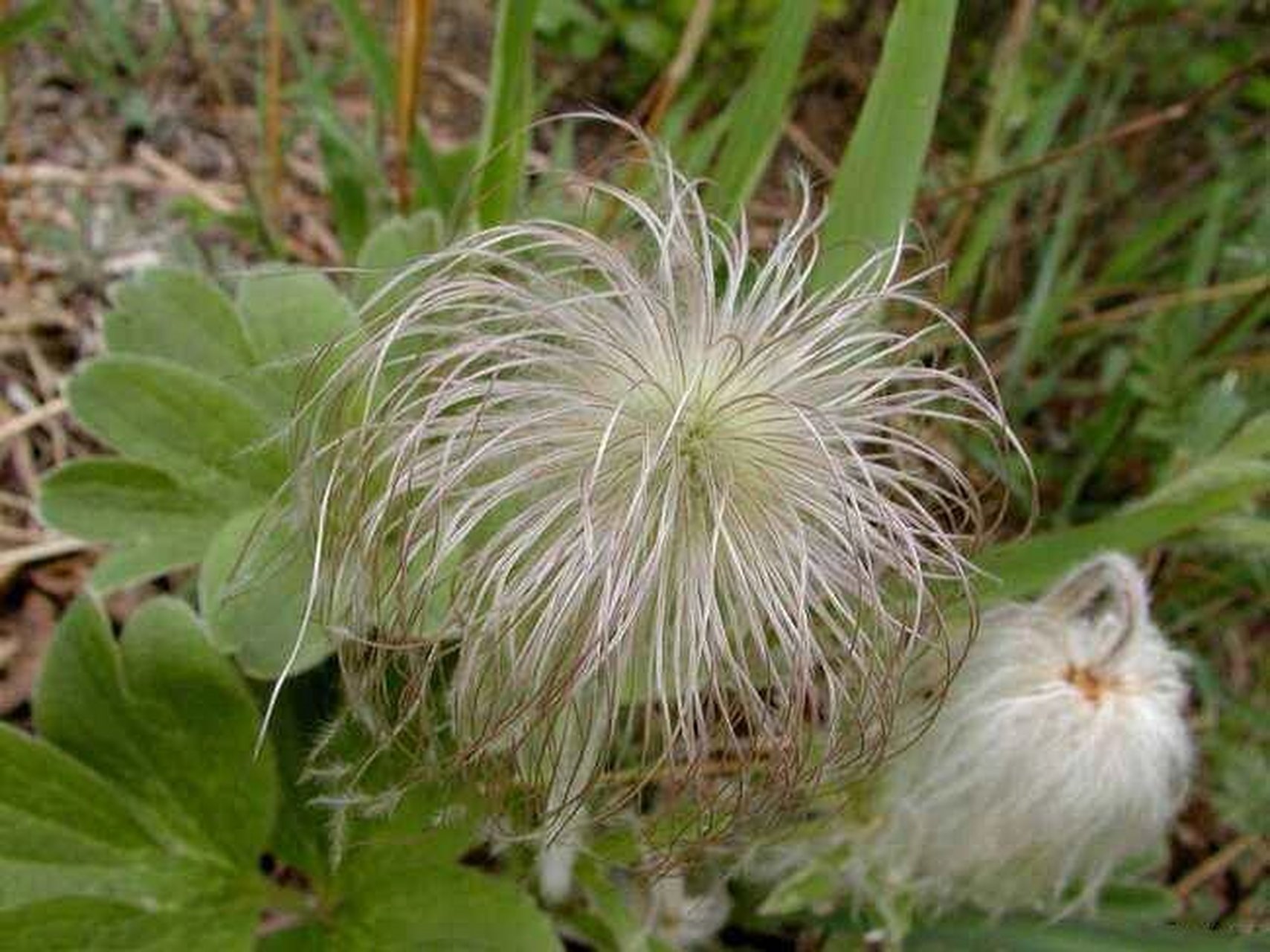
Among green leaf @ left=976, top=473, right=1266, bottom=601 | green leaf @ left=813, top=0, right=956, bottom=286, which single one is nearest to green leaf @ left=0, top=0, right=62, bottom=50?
green leaf @ left=813, top=0, right=956, bottom=286

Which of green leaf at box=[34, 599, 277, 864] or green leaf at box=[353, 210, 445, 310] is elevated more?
green leaf at box=[353, 210, 445, 310]

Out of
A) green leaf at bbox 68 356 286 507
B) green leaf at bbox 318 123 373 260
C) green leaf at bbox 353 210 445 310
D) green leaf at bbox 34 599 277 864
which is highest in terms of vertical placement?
green leaf at bbox 318 123 373 260

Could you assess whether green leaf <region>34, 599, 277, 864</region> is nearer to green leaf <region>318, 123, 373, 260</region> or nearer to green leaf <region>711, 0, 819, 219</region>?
green leaf <region>711, 0, 819, 219</region>

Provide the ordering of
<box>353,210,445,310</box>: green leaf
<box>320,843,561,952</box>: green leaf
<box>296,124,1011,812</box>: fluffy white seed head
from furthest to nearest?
<box>353,210,445,310</box>: green leaf, <box>320,843,561,952</box>: green leaf, <box>296,124,1011,812</box>: fluffy white seed head

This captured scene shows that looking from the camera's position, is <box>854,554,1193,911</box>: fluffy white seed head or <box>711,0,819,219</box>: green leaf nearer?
<box>854,554,1193,911</box>: fluffy white seed head

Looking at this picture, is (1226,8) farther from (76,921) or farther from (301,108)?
→ (76,921)

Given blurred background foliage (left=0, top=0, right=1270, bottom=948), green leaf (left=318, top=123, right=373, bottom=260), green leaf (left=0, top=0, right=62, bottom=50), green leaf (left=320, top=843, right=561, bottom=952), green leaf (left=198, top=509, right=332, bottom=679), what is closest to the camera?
green leaf (left=198, top=509, right=332, bottom=679)

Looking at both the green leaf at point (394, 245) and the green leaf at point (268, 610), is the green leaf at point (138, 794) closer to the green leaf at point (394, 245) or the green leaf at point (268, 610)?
the green leaf at point (268, 610)
